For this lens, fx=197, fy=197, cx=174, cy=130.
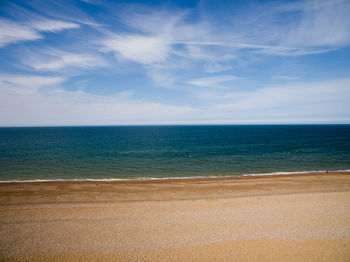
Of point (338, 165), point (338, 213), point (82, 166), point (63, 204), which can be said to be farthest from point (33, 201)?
point (338, 165)

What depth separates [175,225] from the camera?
9.91 metres

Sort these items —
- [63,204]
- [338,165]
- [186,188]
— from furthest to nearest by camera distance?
[338,165]
[186,188]
[63,204]

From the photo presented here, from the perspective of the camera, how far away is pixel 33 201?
543 inches

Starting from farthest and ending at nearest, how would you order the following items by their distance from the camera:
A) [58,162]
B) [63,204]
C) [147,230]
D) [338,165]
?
[58,162], [338,165], [63,204], [147,230]

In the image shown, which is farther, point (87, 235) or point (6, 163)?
point (6, 163)

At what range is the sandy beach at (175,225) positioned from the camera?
7.73 meters

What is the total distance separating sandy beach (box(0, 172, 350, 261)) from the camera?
7.73 meters

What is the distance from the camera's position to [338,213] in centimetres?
1116

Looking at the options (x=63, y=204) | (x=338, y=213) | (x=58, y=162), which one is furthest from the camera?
(x=58, y=162)

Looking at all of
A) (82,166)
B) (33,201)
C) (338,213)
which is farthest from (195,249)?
(82,166)

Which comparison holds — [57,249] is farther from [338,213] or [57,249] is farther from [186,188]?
[338,213]

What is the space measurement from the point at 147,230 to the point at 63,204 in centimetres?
709

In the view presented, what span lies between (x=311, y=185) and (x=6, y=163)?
4092 cm

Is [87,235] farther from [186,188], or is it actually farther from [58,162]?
[58,162]
